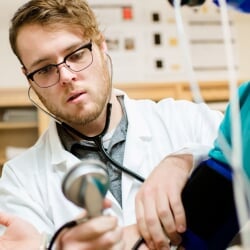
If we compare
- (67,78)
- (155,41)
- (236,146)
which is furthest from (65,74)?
(155,41)

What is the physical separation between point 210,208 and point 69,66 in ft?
2.15

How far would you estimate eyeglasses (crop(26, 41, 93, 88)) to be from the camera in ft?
3.75

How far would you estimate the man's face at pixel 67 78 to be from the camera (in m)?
1.13

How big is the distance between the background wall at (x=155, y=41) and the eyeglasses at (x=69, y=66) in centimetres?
222

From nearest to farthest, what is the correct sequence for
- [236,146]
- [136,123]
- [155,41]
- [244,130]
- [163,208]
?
[236,146]
[244,130]
[163,208]
[136,123]
[155,41]

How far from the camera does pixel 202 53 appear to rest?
3.50 m

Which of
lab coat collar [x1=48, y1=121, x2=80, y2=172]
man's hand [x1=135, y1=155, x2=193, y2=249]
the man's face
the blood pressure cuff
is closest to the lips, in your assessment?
the man's face

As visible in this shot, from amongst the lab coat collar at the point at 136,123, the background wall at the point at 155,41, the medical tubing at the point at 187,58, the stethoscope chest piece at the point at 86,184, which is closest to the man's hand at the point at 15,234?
the stethoscope chest piece at the point at 86,184

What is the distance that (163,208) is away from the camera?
2.33 feet

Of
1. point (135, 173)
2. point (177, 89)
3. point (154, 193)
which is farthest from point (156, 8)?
point (154, 193)

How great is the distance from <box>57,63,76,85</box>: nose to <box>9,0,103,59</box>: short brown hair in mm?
126

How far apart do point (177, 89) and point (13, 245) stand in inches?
99.6

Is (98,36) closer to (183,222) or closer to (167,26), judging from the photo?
(183,222)

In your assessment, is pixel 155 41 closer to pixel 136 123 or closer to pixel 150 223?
pixel 136 123
